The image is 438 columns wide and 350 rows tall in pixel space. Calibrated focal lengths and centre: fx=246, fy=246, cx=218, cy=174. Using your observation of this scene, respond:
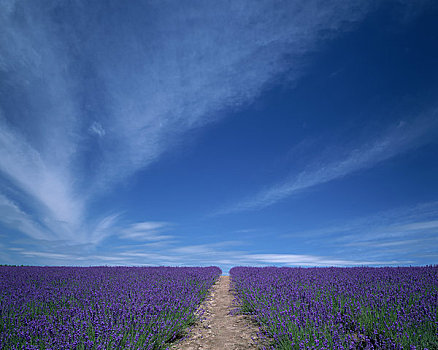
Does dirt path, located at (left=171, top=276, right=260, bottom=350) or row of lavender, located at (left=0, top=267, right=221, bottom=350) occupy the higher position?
row of lavender, located at (left=0, top=267, right=221, bottom=350)

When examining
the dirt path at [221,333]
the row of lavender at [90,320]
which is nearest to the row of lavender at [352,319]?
the dirt path at [221,333]

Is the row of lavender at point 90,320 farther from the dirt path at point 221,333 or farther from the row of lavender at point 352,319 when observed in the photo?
the row of lavender at point 352,319

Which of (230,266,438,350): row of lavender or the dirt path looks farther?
the dirt path

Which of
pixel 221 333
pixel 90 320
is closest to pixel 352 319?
pixel 221 333

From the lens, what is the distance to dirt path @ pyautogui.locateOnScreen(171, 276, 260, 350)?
4031mm

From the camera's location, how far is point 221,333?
4648 mm

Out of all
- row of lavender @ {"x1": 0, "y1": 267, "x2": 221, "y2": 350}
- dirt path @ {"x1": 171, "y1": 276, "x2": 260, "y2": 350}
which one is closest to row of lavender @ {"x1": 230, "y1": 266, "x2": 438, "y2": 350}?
dirt path @ {"x1": 171, "y1": 276, "x2": 260, "y2": 350}

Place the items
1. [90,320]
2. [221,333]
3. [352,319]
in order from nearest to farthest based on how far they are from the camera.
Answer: [90,320], [352,319], [221,333]

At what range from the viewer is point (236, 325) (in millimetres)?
5070

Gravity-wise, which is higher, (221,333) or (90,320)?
(90,320)

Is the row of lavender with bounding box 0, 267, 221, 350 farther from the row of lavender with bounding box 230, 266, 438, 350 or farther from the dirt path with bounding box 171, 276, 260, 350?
the row of lavender with bounding box 230, 266, 438, 350

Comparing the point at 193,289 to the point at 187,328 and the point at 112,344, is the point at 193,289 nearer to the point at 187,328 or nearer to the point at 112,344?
the point at 187,328

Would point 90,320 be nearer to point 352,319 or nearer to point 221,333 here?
point 221,333

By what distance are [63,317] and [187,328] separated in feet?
7.15
